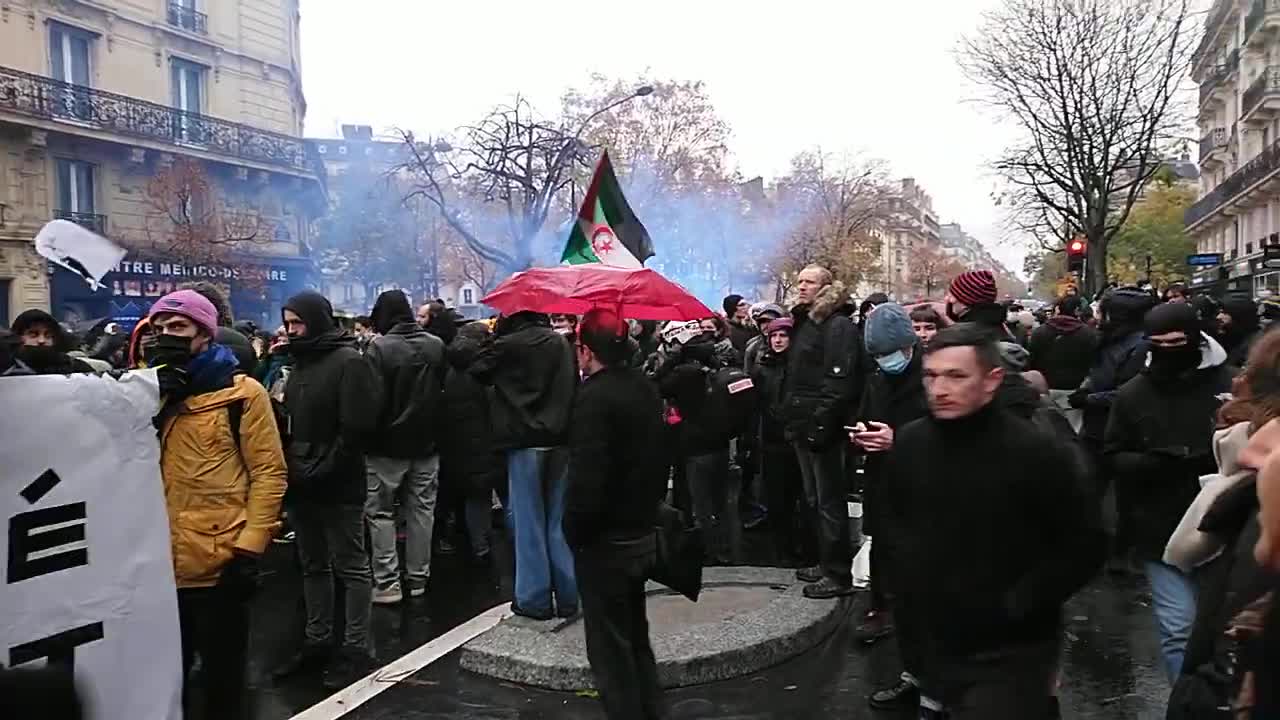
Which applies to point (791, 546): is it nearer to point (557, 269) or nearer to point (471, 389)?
point (471, 389)

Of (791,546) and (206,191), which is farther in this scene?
(206,191)

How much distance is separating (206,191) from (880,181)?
38.4 metres

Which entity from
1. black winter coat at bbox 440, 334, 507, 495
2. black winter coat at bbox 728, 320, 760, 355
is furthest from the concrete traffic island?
black winter coat at bbox 728, 320, 760, 355

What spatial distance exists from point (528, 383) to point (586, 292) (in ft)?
2.42

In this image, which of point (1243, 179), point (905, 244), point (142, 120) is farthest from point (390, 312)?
point (905, 244)

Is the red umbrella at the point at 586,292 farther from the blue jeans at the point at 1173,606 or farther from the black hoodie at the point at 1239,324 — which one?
the black hoodie at the point at 1239,324

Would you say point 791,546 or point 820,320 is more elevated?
point 820,320

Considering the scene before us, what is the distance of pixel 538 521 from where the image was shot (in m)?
6.21

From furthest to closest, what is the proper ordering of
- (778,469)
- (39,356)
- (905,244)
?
(905,244), (778,469), (39,356)

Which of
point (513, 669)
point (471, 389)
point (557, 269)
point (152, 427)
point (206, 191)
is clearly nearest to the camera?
point (152, 427)

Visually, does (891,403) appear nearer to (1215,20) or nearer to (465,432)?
(465,432)

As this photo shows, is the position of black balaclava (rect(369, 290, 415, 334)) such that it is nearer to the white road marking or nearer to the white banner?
the white road marking

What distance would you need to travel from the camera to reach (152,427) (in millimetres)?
3963

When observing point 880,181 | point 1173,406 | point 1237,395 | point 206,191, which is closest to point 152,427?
point 1237,395
